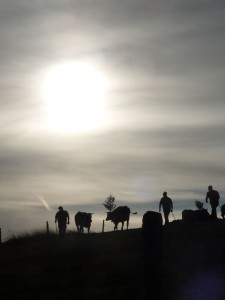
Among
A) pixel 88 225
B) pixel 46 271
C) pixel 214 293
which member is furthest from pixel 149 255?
pixel 88 225

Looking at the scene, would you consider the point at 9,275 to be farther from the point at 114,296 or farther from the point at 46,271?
the point at 114,296

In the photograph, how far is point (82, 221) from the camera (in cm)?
4875

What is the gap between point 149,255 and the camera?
8852 mm

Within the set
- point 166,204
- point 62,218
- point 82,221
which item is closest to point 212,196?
point 166,204

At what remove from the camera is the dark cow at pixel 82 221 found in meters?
48.7

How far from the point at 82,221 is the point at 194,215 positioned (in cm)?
1121

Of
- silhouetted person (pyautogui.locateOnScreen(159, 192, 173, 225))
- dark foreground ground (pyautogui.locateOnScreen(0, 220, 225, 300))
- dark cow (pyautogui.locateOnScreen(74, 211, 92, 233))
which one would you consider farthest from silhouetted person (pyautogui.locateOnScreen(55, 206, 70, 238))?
dark cow (pyautogui.locateOnScreen(74, 211, 92, 233))

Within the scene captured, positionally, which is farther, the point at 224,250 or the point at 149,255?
the point at 224,250

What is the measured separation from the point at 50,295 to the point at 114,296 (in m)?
2.87

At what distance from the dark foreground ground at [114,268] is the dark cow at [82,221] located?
13.0 meters

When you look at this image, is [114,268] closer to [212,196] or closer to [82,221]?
[212,196]

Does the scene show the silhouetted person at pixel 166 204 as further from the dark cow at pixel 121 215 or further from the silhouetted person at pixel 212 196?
the dark cow at pixel 121 215

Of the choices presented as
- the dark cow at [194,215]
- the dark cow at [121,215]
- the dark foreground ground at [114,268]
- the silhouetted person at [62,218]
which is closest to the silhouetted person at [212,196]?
the dark foreground ground at [114,268]

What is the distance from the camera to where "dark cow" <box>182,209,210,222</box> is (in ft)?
135
